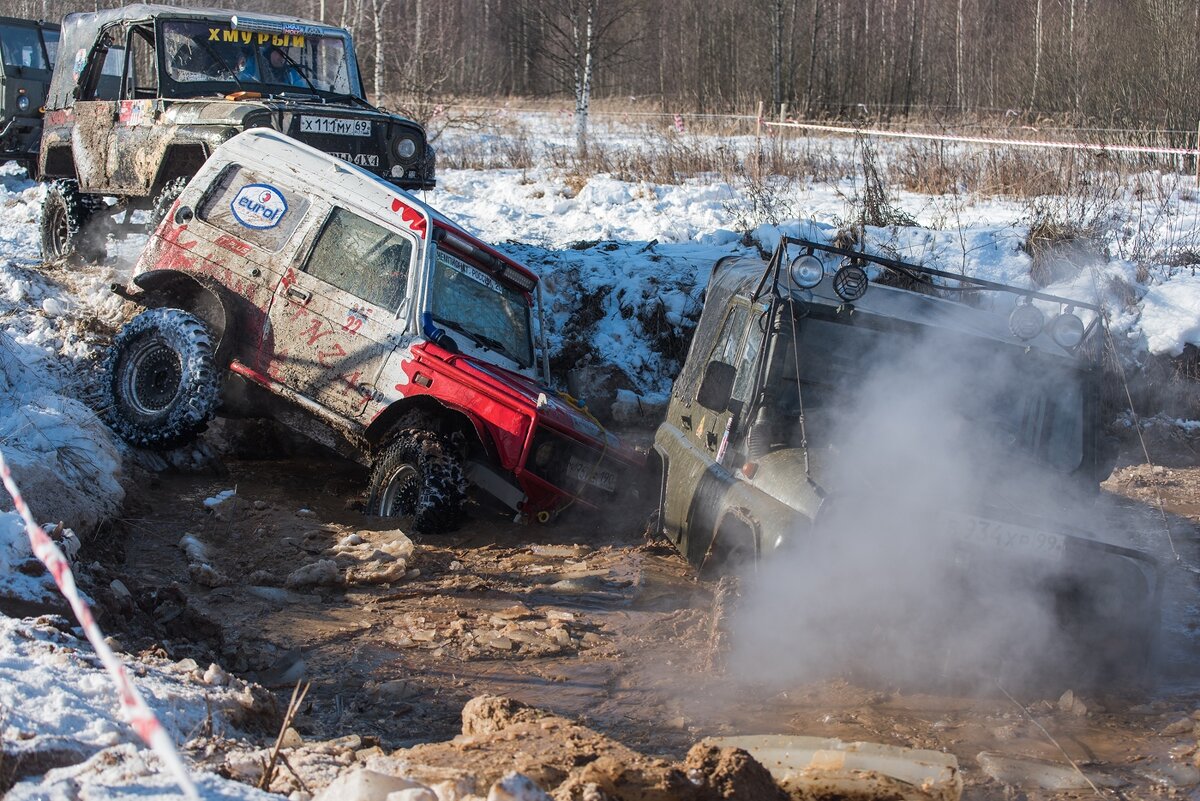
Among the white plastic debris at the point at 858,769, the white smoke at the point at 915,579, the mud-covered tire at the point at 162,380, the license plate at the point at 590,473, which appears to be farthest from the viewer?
the mud-covered tire at the point at 162,380

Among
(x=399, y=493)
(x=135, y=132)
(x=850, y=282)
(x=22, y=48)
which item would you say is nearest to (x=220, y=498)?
(x=399, y=493)

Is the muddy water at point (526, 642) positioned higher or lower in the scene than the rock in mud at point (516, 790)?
lower

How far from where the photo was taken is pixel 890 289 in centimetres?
673

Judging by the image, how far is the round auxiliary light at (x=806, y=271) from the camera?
5.96m

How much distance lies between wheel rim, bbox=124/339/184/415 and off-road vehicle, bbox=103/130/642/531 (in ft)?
0.03

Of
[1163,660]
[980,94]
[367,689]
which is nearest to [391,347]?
[367,689]

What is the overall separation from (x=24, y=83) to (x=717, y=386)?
16760mm

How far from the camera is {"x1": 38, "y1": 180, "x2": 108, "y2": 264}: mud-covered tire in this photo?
1226cm

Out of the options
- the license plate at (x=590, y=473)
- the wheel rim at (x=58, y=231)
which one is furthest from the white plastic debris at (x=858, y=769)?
the wheel rim at (x=58, y=231)

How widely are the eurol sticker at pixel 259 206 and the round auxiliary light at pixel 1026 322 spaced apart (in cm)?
520

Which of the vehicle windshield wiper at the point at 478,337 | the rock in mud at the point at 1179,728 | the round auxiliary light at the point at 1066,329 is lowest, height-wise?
the rock in mud at the point at 1179,728

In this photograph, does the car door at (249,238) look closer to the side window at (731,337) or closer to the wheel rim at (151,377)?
the wheel rim at (151,377)

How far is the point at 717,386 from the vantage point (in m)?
5.99

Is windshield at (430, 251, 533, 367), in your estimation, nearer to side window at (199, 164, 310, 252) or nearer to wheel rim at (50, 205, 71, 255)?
side window at (199, 164, 310, 252)
